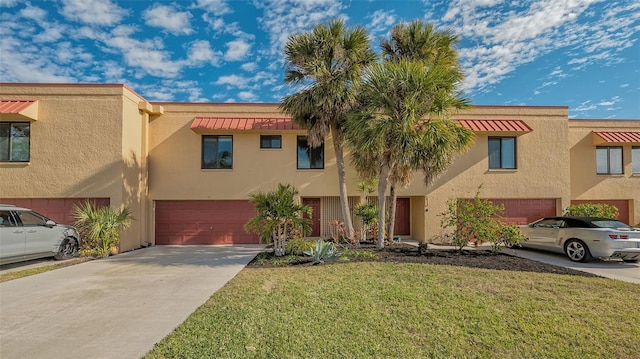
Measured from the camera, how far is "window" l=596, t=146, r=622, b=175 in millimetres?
14664

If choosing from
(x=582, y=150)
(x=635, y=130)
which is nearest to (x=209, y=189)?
(x=582, y=150)

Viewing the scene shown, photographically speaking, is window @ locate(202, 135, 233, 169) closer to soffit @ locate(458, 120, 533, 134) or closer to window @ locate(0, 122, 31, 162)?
window @ locate(0, 122, 31, 162)

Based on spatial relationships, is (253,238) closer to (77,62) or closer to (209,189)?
(209,189)

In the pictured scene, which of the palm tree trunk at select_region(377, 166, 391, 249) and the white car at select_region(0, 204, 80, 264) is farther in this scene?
the palm tree trunk at select_region(377, 166, 391, 249)

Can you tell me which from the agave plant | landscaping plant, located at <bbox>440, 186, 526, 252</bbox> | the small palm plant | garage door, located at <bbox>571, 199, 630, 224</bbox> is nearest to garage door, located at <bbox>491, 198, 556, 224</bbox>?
garage door, located at <bbox>571, 199, 630, 224</bbox>

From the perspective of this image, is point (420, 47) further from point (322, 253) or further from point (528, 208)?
point (528, 208)

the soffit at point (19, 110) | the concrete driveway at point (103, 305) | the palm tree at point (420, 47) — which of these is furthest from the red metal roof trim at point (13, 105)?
the palm tree at point (420, 47)

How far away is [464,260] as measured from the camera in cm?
889

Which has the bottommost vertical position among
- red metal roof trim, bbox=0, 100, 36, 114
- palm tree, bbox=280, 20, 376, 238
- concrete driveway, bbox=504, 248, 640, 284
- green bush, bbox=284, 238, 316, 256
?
concrete driveway, bbox=504, 248, 640, 284

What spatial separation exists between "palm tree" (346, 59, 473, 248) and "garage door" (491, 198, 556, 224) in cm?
560

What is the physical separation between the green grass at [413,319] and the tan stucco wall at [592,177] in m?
9.77

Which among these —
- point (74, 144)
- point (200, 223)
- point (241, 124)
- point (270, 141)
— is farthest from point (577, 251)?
point (74, 144)

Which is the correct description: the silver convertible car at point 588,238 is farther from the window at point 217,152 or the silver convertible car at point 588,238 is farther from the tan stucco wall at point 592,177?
the window at point 217,152

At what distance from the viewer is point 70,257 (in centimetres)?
986
